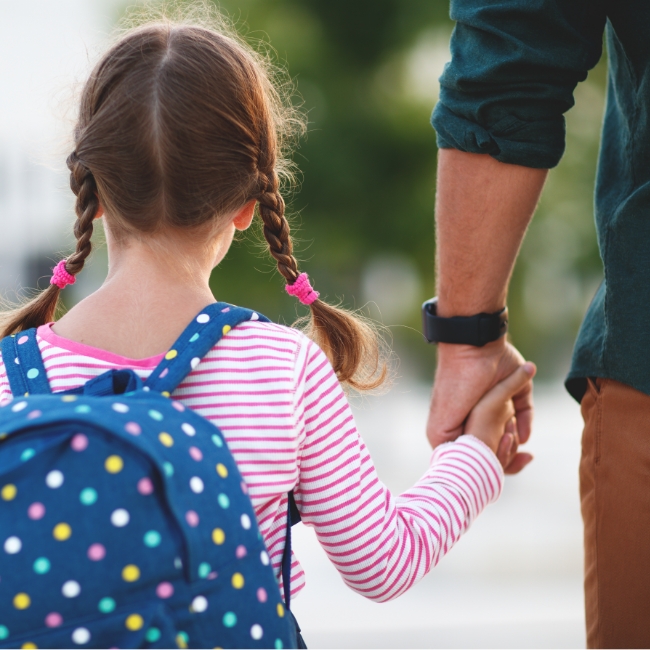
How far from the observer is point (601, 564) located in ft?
4.55

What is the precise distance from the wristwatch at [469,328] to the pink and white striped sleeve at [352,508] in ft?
1.36

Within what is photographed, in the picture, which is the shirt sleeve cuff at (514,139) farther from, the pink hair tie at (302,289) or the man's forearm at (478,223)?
the pink hair tie at (302,289)

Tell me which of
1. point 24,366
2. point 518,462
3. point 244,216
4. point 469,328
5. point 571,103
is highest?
point 571,103

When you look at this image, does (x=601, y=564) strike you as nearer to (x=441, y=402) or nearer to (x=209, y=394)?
(x=441, y=402)

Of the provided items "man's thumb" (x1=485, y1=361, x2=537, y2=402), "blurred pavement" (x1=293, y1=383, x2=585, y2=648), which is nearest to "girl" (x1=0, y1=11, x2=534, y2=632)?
"man's thumb" (x1=485, y1=361, x2=537, y2=402)

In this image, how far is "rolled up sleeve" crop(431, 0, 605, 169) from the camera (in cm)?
135

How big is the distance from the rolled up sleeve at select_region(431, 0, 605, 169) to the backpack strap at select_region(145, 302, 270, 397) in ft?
2.00

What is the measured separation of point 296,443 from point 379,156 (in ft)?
20.6

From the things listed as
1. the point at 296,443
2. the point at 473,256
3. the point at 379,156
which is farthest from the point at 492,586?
the point at 379,156

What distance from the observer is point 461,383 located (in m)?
1.63

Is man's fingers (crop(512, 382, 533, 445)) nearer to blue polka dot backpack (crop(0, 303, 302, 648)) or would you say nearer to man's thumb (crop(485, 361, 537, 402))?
man's thumb (crop(485, 361, 537, 402))

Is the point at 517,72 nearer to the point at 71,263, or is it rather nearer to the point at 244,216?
the point at 244,216

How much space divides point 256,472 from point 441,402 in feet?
2.18

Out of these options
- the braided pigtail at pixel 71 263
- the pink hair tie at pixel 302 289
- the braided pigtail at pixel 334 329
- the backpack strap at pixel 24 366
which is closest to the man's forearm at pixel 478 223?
the braided pigtail at pixel 334 329
